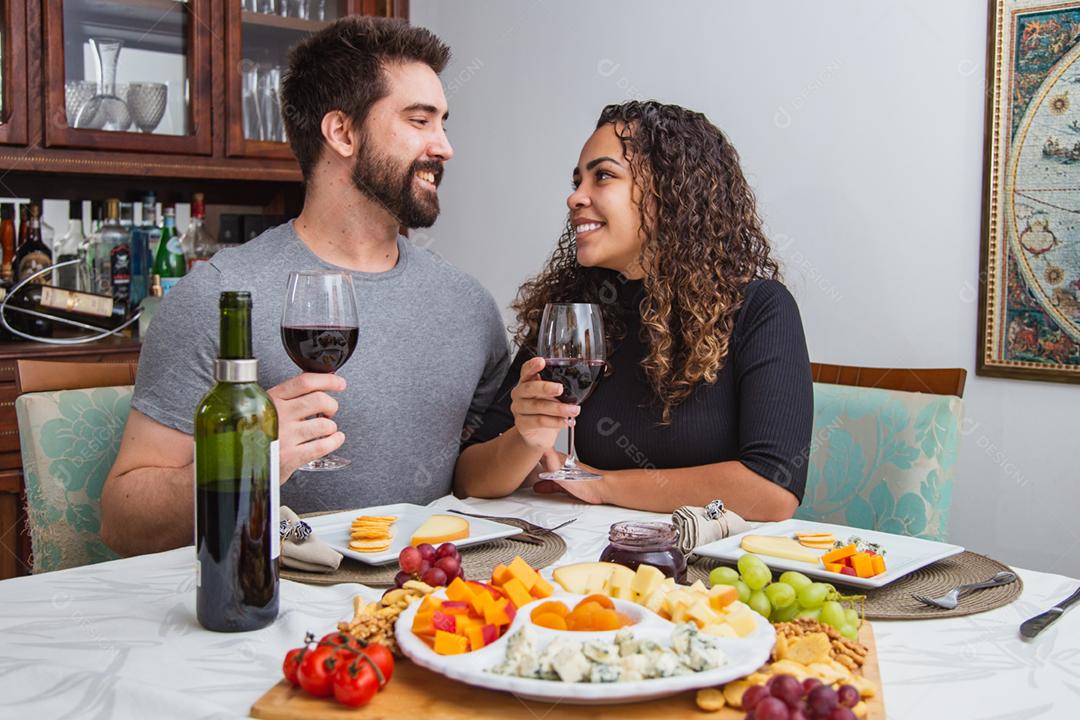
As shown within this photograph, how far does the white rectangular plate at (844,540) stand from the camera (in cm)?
110

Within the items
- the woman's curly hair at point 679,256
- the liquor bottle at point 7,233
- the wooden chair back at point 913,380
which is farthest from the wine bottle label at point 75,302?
the wooden chair back at point 913,380

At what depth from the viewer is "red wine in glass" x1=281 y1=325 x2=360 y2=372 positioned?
4.11 ft

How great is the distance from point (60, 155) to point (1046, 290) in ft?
8.37

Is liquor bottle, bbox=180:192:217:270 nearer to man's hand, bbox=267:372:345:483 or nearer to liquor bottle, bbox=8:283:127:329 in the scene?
liquor bottle, bbox=8:283:127:329

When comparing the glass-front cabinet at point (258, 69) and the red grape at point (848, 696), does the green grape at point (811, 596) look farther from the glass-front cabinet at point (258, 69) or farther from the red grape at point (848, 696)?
the glass-front cabinet at point (258, 69)

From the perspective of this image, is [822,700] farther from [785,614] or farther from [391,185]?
[391,185]

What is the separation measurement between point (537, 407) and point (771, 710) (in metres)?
0.82

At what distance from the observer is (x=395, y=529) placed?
4.33 ft

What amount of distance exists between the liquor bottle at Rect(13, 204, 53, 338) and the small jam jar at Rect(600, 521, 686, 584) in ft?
7.76

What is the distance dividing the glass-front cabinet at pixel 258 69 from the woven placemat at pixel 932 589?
8.11ft

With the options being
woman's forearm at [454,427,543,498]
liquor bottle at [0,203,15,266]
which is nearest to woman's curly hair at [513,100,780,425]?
woman's forearm at [454,427,543,498]

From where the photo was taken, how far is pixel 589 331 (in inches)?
53.5

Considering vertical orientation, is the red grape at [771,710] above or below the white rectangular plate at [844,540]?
above

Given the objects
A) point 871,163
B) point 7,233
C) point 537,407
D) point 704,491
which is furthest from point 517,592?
point 7,233
